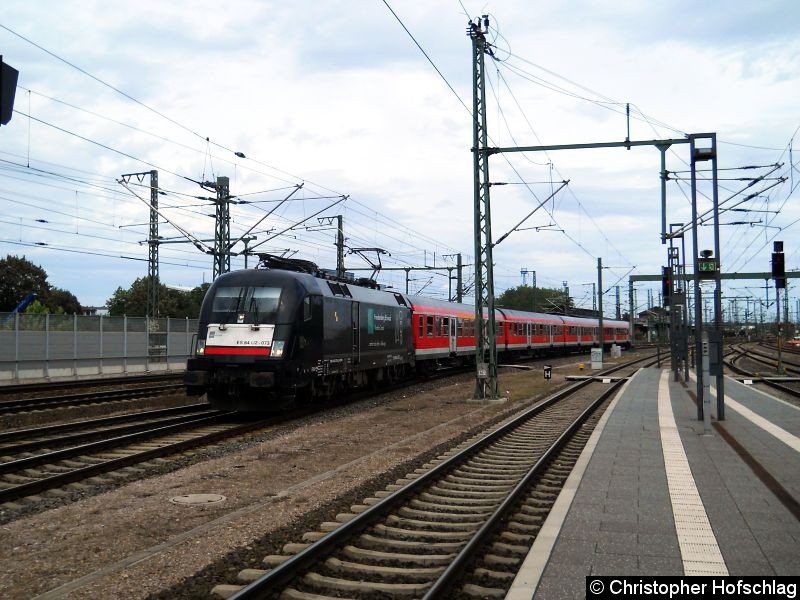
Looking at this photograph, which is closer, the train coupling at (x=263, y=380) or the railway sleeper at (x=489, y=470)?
the railway sleeper at (x=489, y=470)

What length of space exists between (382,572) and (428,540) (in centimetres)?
106

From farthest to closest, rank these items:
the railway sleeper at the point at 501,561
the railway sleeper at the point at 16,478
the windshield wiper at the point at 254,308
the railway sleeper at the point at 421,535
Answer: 1. the windshield wiper at the point at 254,308
2. the railway sleeper at the point at 16,478
3. the railway sleeper at the point at 421,535
4. the railway sleeper at the point at 501,561

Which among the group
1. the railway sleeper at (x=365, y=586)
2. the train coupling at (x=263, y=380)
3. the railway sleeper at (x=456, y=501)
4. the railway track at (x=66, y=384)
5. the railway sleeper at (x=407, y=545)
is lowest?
the railway sleeper at (x=456, y=501)

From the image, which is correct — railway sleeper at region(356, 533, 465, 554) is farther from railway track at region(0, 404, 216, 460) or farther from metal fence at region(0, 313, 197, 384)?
metal fence at region(0, 313, 197, 384)

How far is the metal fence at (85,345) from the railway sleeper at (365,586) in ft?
65.3

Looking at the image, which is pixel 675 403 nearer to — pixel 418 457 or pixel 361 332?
pixel 361 332

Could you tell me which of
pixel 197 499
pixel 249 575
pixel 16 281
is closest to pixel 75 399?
pixel 197 499

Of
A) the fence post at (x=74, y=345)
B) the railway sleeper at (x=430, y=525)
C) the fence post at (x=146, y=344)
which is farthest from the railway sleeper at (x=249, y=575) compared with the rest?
the fence post at (x=146, y=344)

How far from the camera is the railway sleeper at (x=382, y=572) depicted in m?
5.36

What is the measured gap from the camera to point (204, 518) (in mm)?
7277

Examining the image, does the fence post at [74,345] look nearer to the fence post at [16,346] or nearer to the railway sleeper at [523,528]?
the fence post at [16,346]

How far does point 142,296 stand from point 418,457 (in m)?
77.0

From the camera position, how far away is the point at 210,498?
8133mm

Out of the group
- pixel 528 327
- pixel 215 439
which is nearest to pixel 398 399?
pixel 215 439
